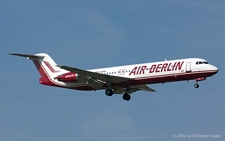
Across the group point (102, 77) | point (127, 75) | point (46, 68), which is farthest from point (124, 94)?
point (46, 68)

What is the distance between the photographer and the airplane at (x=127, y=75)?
171ft

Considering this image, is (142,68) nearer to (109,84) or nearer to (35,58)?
(109,84)

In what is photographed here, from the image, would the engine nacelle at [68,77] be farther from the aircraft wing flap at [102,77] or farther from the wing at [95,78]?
the aircraft wing flap at [102,77]

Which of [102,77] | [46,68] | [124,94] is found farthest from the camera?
[46,68]

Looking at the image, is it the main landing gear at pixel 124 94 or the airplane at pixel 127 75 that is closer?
the airplane at pixel 127 75

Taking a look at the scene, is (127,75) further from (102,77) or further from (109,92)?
(109,92)

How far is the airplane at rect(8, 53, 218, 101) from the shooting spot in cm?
5222

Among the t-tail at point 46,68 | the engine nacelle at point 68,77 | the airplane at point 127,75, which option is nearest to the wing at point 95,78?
the airplane at point 127,75

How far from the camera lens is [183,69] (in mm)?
52250

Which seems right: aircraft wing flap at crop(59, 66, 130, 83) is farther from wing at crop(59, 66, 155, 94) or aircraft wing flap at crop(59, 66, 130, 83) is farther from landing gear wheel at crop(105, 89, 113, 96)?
landing gear wheel at crop(105, 89, 113, 96)

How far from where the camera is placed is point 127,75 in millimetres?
54719

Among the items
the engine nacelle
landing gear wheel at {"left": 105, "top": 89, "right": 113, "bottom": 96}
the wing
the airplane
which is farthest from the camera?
the engine nacelle

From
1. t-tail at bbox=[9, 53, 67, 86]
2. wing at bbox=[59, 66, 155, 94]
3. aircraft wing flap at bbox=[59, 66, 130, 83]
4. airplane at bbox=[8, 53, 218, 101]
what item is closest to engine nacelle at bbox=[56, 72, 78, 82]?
airplane at bbox=[8, 53, 218, 101]

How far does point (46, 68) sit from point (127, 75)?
33.4 feet
